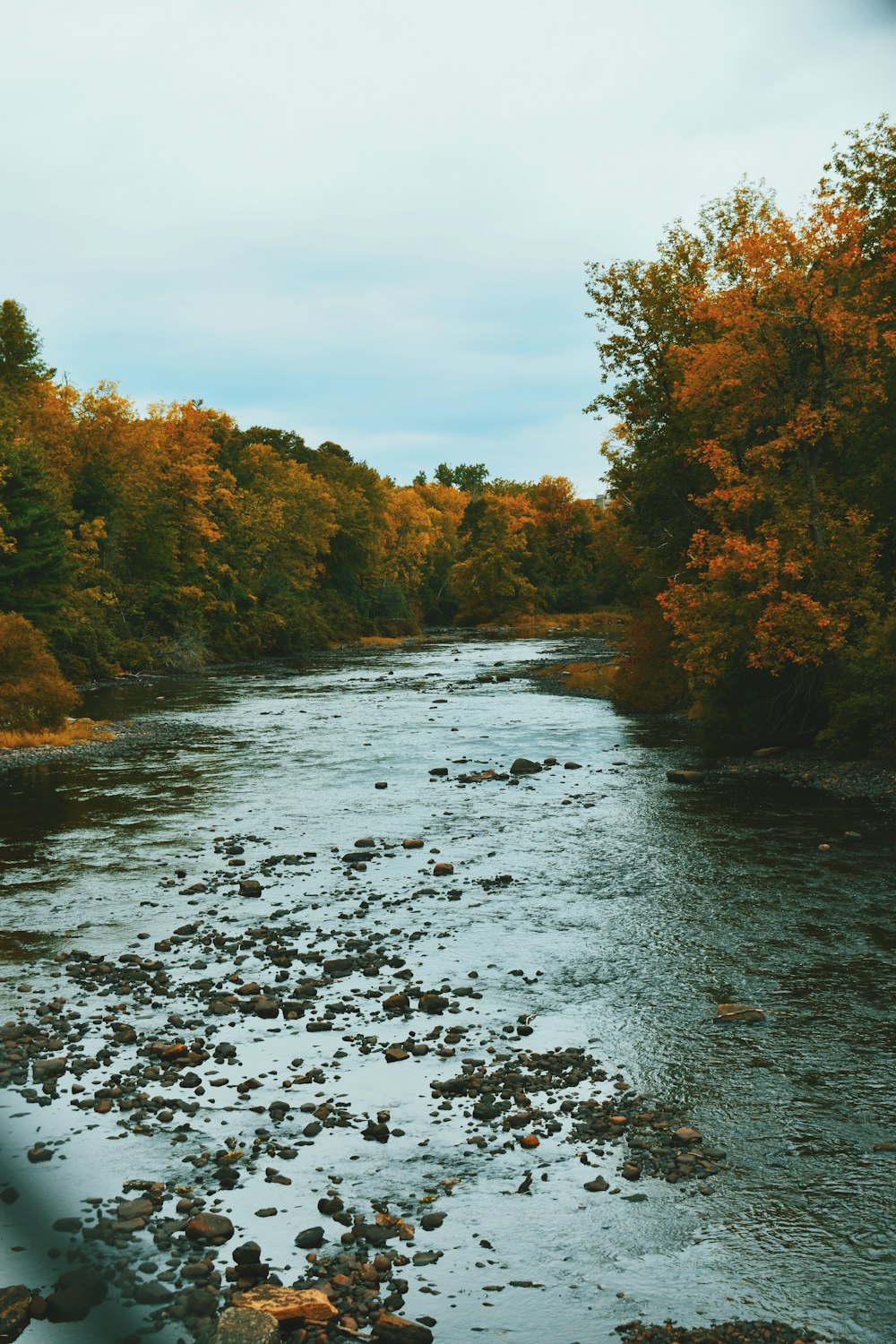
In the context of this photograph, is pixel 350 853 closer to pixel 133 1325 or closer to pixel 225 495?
pixel 133 1325

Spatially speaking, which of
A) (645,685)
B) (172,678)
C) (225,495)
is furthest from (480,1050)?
(225,495)

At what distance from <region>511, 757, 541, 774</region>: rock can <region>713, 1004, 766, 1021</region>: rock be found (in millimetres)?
16334

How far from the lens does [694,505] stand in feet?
130

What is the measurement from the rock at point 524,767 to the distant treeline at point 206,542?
27.1 m

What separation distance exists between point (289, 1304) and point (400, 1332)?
2.35ft

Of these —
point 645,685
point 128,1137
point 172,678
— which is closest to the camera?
point 128,1137

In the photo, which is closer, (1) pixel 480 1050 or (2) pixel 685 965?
(1) pixel 480 1050

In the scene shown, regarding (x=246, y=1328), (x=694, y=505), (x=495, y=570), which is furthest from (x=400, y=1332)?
(x=495, y=570)

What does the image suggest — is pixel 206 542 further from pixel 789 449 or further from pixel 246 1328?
pixel 246 1328

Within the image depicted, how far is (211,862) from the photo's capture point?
745 inches

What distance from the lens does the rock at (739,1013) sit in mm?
11781

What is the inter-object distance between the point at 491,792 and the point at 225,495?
55.1m

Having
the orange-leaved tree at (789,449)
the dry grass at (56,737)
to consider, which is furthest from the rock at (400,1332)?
the dry grass at (56,737)

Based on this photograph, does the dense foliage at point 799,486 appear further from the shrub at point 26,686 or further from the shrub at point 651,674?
the shrub at point 26,686
